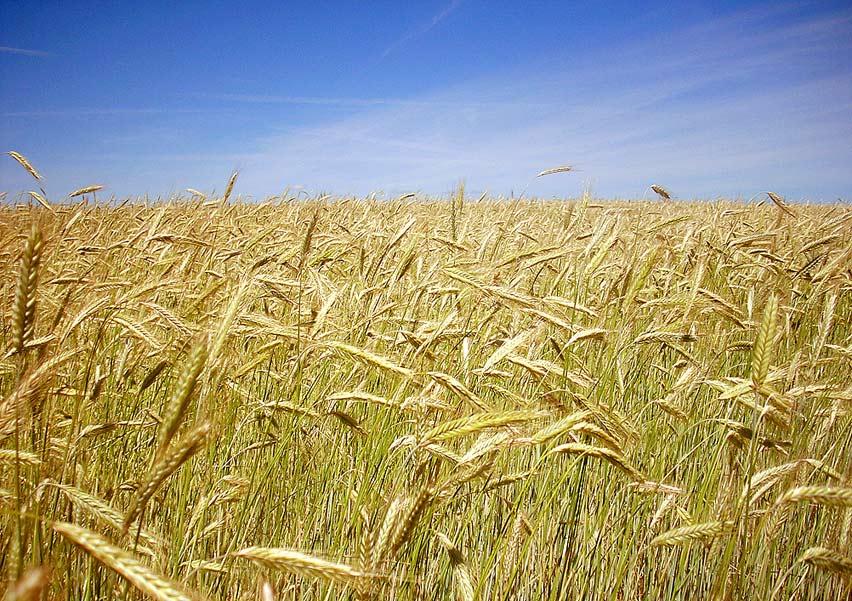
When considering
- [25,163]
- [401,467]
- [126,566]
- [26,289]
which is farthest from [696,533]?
[25,163]

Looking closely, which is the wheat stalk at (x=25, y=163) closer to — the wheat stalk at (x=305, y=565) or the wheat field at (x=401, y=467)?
the wheat field at (x=401, y=467)

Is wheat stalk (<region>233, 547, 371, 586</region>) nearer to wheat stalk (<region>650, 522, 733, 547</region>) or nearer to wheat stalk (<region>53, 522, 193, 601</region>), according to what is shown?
wheat stalk (<region>53, 522, 193, 601</region>)

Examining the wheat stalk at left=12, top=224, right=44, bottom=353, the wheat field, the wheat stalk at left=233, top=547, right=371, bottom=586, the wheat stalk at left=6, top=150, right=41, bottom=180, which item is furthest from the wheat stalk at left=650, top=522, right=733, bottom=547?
the wheat stalk at left=6, top=150, right=41, bottom=180

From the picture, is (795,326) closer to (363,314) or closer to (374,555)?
(363,314)

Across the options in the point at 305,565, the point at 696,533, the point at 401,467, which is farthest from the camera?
the point at 401,467

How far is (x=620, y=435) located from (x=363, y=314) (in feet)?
3.84

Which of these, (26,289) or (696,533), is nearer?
(26,289)

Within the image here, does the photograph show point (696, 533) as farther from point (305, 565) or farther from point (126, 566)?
point (126, 566)

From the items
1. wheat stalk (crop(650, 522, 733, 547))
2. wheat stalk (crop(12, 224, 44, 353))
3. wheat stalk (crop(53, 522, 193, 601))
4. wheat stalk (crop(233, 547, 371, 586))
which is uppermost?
wheat stalk (crop(12, 224, 44, 353))

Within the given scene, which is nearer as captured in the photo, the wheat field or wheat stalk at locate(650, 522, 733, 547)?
the wheat field

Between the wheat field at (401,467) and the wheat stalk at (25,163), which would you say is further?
the wheat stalk at (25,163)

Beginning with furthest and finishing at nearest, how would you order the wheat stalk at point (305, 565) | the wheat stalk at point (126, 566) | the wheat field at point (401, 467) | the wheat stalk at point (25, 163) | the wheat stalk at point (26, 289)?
the wheat stalk at point (25, 163) → the wheat field at point (401, 467) → the wheat stalk at point (26, 289) → the wheat stalk at point (305, 565) → the wheat stalk at point (126, 566)

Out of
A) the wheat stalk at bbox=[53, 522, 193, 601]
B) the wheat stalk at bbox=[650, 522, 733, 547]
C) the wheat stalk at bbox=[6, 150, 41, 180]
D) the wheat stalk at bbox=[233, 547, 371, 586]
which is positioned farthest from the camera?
the wheat stalk at bbox=[6, 150, 41, 180]

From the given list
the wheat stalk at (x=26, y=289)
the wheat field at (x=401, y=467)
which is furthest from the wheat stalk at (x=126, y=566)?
the wheat stalk at (x=26, y=289)
